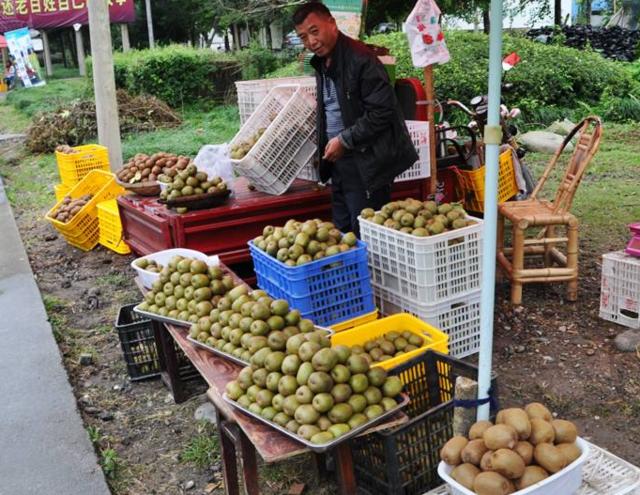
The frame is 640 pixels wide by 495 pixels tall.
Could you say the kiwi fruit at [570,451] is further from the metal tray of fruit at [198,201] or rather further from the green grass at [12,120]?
the green grass at [12,120]

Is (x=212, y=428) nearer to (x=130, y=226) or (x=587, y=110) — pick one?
(x=130, y=226)

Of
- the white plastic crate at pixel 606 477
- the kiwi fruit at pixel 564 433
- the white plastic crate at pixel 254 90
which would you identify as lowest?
the white plastic crate at pixel 606 477

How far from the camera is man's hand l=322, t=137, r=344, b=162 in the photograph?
15.2ft

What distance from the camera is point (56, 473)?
3.58 m

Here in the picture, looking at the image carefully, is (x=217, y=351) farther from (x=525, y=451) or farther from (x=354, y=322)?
(x=525, y=451)

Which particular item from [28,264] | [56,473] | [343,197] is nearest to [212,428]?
[56,473]

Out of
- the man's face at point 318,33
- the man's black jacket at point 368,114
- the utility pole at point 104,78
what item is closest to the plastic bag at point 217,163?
the man's black jacket at point 368,114

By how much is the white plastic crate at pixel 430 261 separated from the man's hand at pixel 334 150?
1.76ft

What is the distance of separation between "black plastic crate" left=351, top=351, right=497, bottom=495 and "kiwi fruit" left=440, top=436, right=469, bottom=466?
0.31 m

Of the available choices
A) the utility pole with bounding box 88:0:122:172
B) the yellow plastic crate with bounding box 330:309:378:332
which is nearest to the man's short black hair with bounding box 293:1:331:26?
the yellow plastic crate with bounding box 330:309:378:332

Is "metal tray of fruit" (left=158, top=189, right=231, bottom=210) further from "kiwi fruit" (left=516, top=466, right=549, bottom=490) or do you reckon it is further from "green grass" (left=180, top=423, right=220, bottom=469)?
"kiwi fruit" (left=516, top=466, right=549, bottom=490)

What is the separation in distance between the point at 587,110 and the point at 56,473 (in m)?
14.2

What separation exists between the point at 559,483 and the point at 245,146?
3900mm

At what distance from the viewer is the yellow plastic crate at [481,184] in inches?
236
